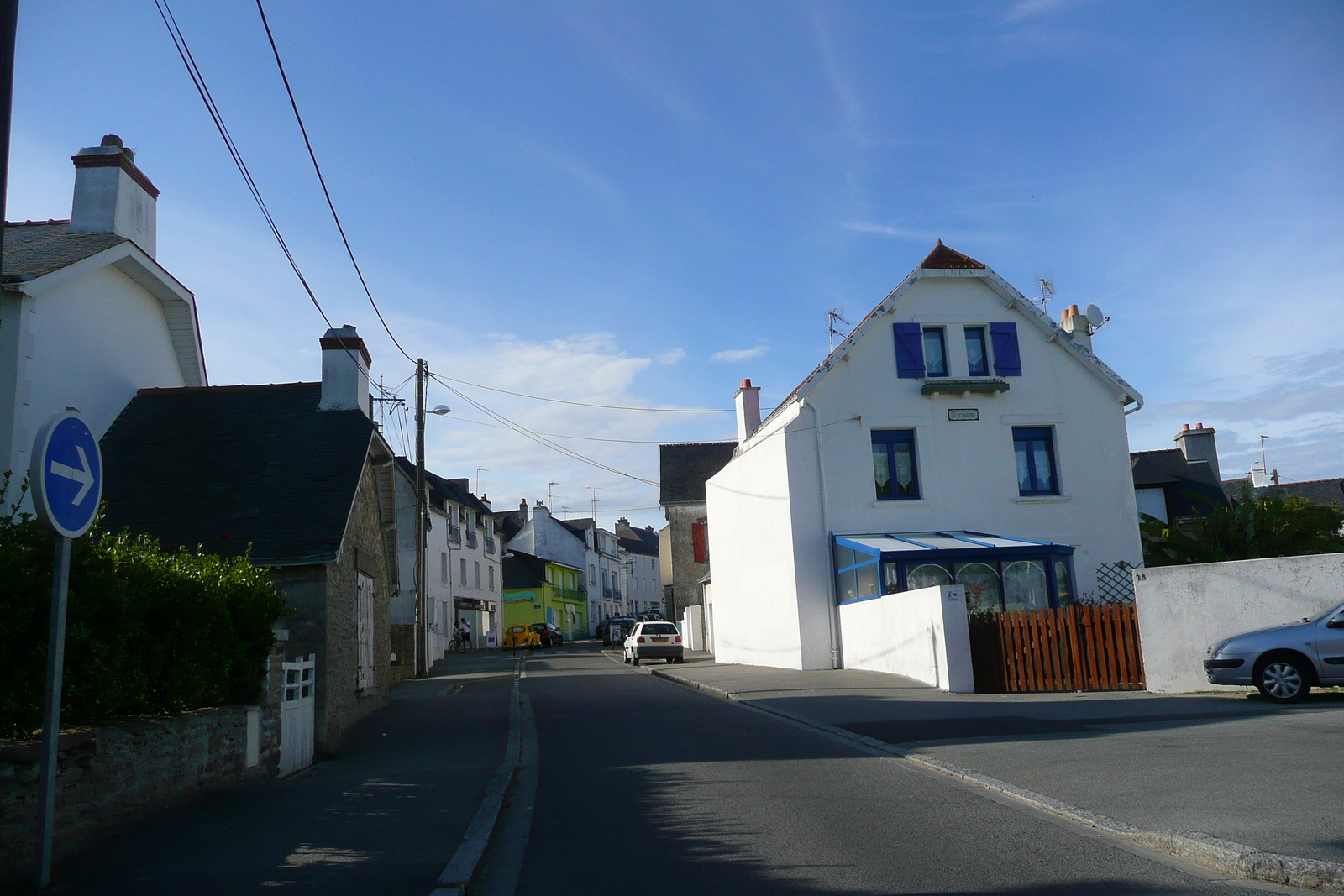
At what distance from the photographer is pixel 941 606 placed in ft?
54.9

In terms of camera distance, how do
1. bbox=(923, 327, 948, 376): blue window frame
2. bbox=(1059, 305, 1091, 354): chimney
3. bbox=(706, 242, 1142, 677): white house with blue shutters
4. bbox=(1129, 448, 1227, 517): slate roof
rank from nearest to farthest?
bbox=(706, 242, 1142, 677): white house with blue shutters < bbox=(923, 327, 948, 376): blue window frame < bbox=(1059, 305, 1091, 354): chimney < bbox=(1129, 448, 1227, 517): slate roof

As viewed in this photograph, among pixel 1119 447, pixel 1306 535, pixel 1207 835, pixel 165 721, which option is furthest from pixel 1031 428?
pixel 165 721

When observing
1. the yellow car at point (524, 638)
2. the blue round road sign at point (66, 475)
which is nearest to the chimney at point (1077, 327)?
the blue round road sign at point (66, 475)

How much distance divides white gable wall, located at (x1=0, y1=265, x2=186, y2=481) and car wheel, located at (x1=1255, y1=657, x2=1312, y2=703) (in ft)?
54.4

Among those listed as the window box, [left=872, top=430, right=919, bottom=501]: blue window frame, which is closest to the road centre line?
[left=872, top=430, right=919, bottom=501]: blue window frame

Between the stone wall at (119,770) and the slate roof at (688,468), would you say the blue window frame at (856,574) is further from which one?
the slate roof at (688,468)

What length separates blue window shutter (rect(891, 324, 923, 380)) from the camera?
80.1ft

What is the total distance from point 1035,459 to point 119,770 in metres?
22.3

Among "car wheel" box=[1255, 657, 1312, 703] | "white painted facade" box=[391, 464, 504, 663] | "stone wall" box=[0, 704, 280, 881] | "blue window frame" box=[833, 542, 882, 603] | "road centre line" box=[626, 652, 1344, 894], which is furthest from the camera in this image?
"white painted facade" box=[391, 464, 504, 663]

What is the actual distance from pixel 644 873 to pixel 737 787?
115 inches

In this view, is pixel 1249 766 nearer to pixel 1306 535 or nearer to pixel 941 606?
pixel 941 606

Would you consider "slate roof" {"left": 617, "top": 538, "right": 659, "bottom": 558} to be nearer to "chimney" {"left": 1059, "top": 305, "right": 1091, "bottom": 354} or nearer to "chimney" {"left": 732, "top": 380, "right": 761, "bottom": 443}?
"chimney" {"left": 732, "top": 380, "right": 761, "bottom": 443}

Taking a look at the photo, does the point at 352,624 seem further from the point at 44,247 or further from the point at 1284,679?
the point at 1284,679

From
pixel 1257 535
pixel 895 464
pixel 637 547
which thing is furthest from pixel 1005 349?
pixel 637 547
